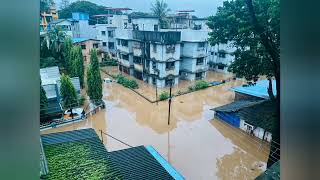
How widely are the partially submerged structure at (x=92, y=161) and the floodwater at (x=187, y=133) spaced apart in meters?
0.69

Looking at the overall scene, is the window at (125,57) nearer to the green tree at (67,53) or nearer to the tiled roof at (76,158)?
the green tree at (67,53)

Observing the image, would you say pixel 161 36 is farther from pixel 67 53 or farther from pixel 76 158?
pixel 76 158

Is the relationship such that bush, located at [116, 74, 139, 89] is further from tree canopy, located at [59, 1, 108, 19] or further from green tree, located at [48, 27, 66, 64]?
Result: tree canopy, located at [59, 1, 108, 19]

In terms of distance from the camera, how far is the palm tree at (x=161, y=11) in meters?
5.82

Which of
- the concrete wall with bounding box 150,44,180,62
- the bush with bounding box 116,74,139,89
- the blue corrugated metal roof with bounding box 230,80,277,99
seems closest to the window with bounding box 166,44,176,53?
the concrete wall with bounding box 150,44,180,62

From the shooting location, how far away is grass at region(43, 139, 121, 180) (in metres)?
1.43

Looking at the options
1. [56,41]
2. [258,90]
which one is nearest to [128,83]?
[56,41]

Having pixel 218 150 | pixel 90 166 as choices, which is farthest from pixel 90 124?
pixel 90 166

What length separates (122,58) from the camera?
6.64 metres

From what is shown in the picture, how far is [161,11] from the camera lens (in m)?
5.94

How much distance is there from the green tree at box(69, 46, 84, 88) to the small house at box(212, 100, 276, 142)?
2589 mm

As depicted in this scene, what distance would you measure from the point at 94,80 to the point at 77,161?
289 centimetres

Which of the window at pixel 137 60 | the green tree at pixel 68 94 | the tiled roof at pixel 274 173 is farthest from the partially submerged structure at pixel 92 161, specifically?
the window at pixel 137 60
